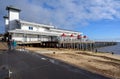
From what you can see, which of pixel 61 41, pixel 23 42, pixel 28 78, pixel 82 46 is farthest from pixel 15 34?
pixel 28 78

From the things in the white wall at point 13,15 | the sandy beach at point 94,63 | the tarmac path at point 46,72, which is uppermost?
the white wall at point 13,15

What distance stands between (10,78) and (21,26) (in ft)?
123

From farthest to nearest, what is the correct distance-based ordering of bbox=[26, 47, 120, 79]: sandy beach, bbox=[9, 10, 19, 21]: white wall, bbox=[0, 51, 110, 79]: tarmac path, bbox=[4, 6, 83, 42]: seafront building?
bbox=[9, 10, 19, 21]: white wall
bbox=[4, 6, 83, 42]: seafront building
bbox=[26, 47, 120, 79]: sandy beach
bbox=[0, 51, 110, 79]: tarmac path

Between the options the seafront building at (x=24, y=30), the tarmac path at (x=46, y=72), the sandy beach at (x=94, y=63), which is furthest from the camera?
the seafront building at (x=24, y=30)

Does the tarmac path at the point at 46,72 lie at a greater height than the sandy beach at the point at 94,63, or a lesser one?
greater

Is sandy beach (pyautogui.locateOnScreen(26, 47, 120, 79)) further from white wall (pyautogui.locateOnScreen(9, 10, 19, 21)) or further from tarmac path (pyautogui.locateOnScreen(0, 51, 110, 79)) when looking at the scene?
white wall (pyautogui.locateOnScreen(9, 10, 19, 21))

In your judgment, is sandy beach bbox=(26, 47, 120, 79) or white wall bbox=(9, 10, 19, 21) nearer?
sandy beach bbox=(26, 47, 120, 79)

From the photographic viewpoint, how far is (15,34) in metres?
40.3

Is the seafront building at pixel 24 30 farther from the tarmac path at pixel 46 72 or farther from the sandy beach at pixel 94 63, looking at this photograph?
the tarmac path at pixel 46 72

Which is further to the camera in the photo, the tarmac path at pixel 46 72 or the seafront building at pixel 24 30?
the seafront building at pixel 24 30

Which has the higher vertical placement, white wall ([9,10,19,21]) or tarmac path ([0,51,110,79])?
white wall ([9,10,19,21])

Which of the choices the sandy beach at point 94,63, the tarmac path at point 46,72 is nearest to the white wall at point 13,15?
the sandy beach at point 94,63

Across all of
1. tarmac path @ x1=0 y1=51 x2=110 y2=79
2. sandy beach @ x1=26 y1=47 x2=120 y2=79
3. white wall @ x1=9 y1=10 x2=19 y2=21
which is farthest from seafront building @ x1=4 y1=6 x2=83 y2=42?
tarmac path @ x1=0 y1=51 x2=110 y2=79

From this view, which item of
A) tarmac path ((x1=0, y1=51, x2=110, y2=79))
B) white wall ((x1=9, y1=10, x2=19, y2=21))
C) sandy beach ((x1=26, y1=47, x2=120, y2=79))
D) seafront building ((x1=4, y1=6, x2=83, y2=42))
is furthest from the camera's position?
white wall ((x1=9, y1=10, x2=19, y2=21))
